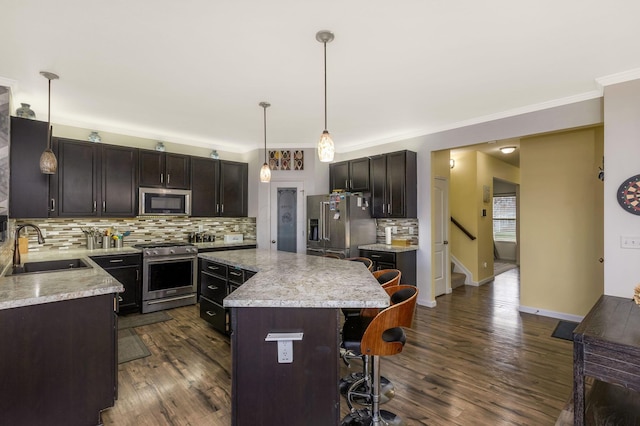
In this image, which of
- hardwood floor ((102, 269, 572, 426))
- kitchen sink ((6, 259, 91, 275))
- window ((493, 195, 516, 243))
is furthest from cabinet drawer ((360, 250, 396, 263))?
window ((493, 195, 516, 243))

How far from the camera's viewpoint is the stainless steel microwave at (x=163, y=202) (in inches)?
179

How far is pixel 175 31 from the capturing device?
2.23m

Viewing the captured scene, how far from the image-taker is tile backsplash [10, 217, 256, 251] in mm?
4104

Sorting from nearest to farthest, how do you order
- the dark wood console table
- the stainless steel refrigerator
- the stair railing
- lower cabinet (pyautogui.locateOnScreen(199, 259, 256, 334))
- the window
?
the dark wood console table, lower cabinet (pyautogui.locateOnScreen(199, 259, 256, 334)), the stainless steel refrigerator, the stair railing, the window

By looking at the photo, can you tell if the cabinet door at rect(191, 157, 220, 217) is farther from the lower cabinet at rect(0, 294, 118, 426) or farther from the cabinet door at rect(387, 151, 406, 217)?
the lower cabinet at rect(0, 294, 118, 426)

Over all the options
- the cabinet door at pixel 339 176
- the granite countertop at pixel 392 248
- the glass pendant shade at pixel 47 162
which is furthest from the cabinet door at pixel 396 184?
the glass pendant shade at pixel 47 162

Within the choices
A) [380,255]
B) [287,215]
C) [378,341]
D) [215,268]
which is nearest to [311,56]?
[378,341]

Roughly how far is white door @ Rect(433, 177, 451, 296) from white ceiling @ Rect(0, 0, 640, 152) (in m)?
1.37

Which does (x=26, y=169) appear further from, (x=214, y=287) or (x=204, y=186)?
(x=214, y=287)

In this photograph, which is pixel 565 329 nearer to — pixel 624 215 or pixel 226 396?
pixel 624 215

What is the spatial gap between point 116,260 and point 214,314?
1.70m

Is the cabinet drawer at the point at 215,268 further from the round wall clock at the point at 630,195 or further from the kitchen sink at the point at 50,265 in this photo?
the round wall clock at the point at 630,195

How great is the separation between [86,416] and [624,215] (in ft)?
15.2

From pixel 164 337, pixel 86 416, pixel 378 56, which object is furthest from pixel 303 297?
pixel 164 337
